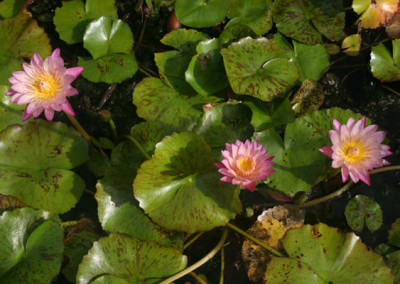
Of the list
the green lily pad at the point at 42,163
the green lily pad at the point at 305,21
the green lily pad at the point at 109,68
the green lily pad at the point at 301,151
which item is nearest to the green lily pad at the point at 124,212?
the green lily pad at the point at 42,163

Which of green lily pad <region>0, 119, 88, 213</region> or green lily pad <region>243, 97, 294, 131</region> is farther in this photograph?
green lily pad <region>243, 97, 294, 131</region>

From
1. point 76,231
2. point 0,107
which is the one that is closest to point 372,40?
point 76,231

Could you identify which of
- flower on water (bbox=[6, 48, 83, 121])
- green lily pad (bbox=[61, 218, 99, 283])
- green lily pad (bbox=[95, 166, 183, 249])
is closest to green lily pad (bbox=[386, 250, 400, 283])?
green lily pad (bbox=[95, 166, 183, 249])

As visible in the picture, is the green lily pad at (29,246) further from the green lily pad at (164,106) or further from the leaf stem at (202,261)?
the green lily pad at (164,106)

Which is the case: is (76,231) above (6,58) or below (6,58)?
below

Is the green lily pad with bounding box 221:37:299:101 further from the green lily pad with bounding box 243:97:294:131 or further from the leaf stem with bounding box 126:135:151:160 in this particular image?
the leaf stem with bounding box 126:135:151:160

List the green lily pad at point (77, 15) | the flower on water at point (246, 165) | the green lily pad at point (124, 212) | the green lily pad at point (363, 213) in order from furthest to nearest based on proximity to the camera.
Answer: the green lily pad at point (77, 15) → the green lily pad at point (363, 213) → the green lily pad at point (124, 212) → the flower on water at point (246, 165)

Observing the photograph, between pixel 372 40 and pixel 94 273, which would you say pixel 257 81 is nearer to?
pixel 372 40
